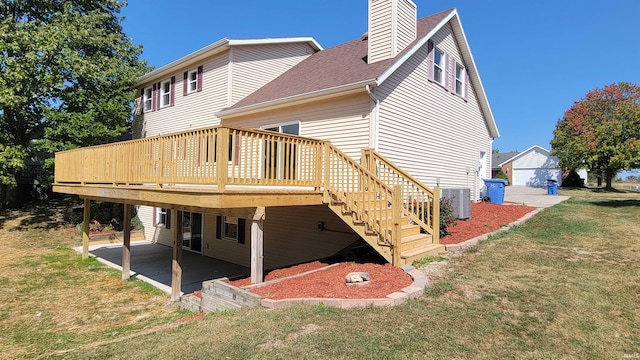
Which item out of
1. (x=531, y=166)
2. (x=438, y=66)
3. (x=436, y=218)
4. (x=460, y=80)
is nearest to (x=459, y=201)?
(x=436, y=218)

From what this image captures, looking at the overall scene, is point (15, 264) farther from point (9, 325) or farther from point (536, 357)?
point (536, 357)

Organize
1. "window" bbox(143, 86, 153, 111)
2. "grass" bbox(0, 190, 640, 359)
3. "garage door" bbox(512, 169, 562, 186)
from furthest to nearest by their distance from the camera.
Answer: "garage door" bbox(512, 169, 562, 186) → "window" bbox(143, 86, 153, 111) → "grass" bbox(0, 190, 640, 359)

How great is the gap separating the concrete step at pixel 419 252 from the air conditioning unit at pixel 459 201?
344cm

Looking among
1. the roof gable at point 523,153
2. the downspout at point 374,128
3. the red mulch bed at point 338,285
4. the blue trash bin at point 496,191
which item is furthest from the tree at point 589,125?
the red mulch bed at point 338,285

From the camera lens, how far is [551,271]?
5996mm

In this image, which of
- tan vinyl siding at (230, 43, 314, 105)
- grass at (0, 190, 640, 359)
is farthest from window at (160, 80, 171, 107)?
grass at (0, 190, 640, 359)

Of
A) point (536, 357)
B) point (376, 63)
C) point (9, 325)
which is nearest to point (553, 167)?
point (376, 63)

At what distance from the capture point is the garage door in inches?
1495

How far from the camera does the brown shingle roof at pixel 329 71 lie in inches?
382

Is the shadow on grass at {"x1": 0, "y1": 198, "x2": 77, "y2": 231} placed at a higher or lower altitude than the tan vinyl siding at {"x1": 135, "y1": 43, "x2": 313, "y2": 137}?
lower

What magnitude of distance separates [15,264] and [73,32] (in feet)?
34.4

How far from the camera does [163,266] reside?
12.2m

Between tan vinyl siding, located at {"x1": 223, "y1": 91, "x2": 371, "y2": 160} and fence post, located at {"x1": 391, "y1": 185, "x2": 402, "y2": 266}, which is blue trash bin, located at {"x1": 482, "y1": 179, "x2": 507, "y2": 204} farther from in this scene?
fence post, located at {"x1": 391, "y1": 185, "x2": 402, "y2": 266}

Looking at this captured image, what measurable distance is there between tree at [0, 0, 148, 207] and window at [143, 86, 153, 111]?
Answer: 0.66 meters
